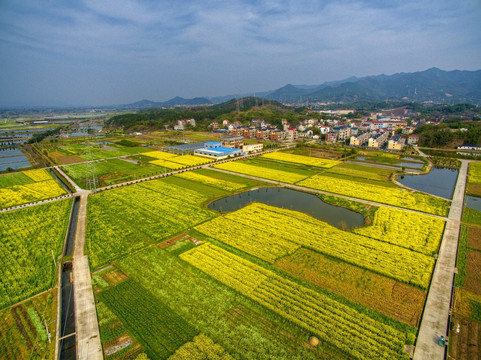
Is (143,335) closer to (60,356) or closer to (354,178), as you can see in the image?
(60,356)

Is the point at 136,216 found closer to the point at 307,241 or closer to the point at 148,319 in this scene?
the point at 148,319

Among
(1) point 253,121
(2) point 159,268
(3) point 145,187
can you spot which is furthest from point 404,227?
(1) point 253,121

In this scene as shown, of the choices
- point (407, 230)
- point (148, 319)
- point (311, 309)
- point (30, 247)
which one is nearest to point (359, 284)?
point (311, 309)

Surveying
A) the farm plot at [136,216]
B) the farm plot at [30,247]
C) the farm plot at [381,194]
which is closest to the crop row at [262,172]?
the farm plot at [381,194]

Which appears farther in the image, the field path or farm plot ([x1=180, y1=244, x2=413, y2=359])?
the field path

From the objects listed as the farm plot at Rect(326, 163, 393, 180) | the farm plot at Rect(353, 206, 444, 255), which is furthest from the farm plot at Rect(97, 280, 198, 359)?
the farm plot at Rect(326, 163, 393, 180)

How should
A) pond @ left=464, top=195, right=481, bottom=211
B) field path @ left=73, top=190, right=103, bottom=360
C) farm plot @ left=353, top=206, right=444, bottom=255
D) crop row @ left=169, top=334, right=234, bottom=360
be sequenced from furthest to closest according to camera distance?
1. pond @ left=464, top=195, right=481, bottom=211
2. farm plot @ left=353, top=206, right=444, bottom=255
3. field path @ left=73, top=190, right=103, bottom=360
4. crop row @ left=169, top=334, right=234, bottom=360

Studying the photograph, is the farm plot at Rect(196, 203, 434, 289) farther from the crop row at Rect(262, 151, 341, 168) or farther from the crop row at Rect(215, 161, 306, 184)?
the crop row at Rect(262, 151, 341, 168)
